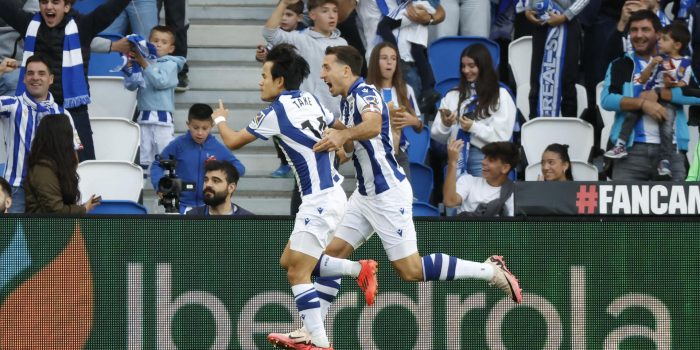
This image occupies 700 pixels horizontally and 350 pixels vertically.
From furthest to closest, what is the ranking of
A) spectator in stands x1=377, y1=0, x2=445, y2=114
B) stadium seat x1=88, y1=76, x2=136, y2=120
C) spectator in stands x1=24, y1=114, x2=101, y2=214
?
1. spectator in stands x1=377, y1=0, x2=445, y2=114
2. stadium seat x1=88, y1=76, x2=136, y2=120
3. spectator in stands x1=24, y1=114, x2=101, y2=214

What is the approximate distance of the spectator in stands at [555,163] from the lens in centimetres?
1361

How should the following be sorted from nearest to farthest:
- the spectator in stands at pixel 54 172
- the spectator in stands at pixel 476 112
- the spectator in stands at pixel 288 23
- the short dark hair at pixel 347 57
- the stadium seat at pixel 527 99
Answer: the short dark hair at pixel 347 57 < the spectator in stands at pixel 54 172 < the spectator in stands at pixel 476 112 < the spectator in stands at pixel 288 23 < the stadium seat at pixel 527 99

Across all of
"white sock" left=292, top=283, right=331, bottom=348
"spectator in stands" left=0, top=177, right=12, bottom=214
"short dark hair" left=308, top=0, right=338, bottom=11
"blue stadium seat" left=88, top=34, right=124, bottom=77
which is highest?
"short dark hair" left=308, top=0, right=338, bottom=11

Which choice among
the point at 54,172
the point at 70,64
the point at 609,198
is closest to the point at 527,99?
the point at 70,64

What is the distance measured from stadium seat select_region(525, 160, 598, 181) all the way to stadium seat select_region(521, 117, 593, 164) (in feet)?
0.87

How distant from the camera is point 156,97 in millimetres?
14625

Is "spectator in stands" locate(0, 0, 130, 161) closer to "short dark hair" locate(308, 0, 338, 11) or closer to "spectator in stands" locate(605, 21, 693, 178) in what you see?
"short dark hair" locate(308, 0, 338, 11)

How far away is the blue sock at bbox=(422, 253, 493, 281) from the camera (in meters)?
10.9

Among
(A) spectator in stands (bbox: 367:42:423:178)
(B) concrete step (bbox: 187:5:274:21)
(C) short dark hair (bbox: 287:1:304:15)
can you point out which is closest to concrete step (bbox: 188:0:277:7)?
(B) concrete step (bbox: 187:5:274:21)

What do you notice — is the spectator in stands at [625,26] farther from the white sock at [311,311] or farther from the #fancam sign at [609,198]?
the white sock at [311,311]

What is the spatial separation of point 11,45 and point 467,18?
13.8 feet

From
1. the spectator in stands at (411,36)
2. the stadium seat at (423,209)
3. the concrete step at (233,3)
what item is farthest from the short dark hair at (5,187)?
the concrete step at (233,3)

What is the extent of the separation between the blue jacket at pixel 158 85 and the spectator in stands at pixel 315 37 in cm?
88

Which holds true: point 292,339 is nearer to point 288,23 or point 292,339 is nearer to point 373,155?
point 373,155
